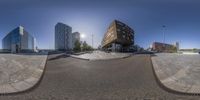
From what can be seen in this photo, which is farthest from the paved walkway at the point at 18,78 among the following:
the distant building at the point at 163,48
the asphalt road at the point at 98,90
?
the distant building at the point at 163,48

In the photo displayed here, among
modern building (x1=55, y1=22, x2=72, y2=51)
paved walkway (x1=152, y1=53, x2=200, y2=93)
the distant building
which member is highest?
modern building (x1=55, y1=22, x2=72, y2=51)

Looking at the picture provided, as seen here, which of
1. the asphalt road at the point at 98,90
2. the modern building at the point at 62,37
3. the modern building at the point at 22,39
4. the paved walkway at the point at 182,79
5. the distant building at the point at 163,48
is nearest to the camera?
the asphalt road at the point at 98,90

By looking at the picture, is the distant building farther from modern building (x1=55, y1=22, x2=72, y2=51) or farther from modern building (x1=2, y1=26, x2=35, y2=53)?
modern building (x1=2, y1=26, x2=35, y2=53)

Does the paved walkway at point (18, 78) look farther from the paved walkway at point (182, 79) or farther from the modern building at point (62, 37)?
the modern building at point (62, 37)

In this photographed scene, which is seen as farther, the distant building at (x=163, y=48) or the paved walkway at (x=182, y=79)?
the distant building at (x=163, y=48)

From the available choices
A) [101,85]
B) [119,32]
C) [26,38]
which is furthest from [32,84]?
[119,32]

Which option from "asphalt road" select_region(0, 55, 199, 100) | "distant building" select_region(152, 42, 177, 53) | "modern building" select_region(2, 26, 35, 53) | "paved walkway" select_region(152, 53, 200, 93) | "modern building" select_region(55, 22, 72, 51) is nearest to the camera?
"asphalt road" select_region(0, 55, 199, 100)

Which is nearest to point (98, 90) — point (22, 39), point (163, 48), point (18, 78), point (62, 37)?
point (18, 78)

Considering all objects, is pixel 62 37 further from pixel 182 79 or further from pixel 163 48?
pixel 163 48

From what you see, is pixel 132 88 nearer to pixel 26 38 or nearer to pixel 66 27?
pixel 26 38

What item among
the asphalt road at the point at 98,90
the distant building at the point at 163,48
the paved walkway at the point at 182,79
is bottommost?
the asphalt road at the point at 98,90

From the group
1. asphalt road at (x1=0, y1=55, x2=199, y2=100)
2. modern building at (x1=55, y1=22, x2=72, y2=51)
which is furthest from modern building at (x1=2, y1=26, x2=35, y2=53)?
asphalt road at (x1=0, y1=55, x2=199, y2=100)

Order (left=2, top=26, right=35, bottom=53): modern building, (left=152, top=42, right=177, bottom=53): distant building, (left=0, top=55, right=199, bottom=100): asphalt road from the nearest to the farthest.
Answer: (left=0, top=55, right=199, bottom=100): asphalt road, (left=2, top=26, right=35, bottom=53): modern building, (left=152, top=42, right=177, bottom=53): distant building

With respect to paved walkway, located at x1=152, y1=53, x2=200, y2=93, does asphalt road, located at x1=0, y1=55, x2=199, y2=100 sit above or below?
below
